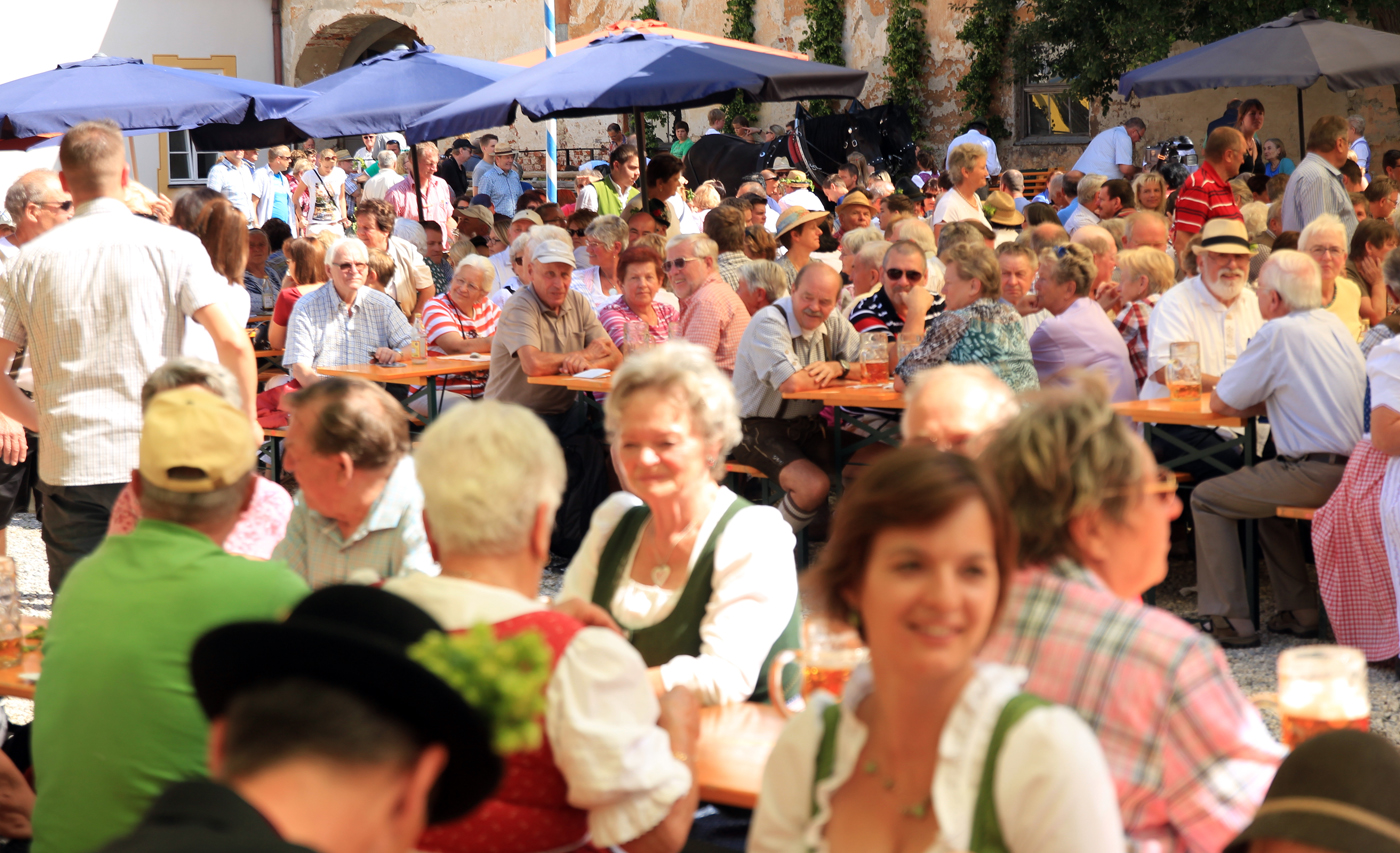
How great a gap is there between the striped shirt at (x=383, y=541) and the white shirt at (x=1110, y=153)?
42.6 feet

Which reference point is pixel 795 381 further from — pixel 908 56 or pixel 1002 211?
pixel 908 56

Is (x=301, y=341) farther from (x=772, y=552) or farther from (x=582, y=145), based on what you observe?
(x=582, y=145)

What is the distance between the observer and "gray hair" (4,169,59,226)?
557 cm

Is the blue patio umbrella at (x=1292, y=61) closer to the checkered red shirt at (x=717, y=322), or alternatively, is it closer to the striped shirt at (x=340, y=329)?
the checkered red shirt at (x=717, y=322)

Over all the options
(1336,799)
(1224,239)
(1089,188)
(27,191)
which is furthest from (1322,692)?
(1089,188)

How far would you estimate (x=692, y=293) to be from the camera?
22.7ft

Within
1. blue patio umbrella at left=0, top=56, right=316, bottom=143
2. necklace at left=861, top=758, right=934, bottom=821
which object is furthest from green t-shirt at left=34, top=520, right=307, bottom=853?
blue patio umbrella at left=0, top=56, right=316, bottom=143

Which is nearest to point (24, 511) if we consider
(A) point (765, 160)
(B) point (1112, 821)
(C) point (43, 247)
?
(C) point (43, 247)

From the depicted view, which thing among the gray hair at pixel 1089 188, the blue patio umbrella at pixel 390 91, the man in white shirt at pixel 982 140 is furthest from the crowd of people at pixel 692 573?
the man in white shirt at pixel 982 140

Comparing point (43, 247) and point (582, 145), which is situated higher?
point (582, 145)

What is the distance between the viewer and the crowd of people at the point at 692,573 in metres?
1.46

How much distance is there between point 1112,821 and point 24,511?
7.77 meters

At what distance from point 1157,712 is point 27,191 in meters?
5.10

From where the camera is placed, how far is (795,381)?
5.99m
